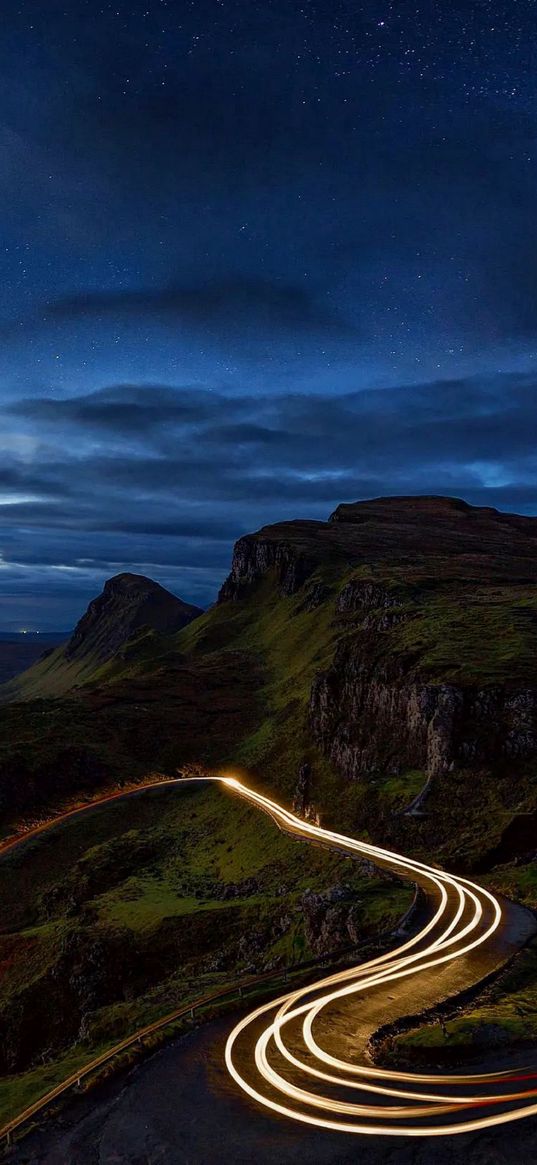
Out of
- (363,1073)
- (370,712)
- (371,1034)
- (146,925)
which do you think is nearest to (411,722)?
(370,712)

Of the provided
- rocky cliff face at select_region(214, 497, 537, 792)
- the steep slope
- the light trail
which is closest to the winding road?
the light trail

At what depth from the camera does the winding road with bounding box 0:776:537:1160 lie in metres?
21.5

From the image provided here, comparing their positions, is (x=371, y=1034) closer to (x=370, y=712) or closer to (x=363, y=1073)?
(x=363, y=1073)

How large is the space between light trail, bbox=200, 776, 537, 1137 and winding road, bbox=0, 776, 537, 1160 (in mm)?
41

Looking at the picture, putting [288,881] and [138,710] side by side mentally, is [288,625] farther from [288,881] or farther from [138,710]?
[288,881]

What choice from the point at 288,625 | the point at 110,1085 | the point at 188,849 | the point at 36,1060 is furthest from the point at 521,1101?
the point at 288,625

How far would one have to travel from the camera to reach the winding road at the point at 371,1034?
846 inches

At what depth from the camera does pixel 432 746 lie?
7281cm

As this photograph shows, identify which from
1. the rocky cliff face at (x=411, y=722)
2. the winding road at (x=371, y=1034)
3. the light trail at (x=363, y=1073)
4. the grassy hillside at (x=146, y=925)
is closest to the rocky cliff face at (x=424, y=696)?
the rocky cliff face at (x=411, y=722)

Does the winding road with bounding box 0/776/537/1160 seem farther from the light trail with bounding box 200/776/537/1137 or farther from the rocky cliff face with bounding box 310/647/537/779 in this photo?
the rocky cliff face with bounding box 310/647/537/779

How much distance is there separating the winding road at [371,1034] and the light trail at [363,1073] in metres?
0.04

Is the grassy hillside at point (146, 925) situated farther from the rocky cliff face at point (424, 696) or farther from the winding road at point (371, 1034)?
the rocky cliff face at point (424, 696)

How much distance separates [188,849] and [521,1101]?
71801 millimetres

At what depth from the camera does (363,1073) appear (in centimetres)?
2498
